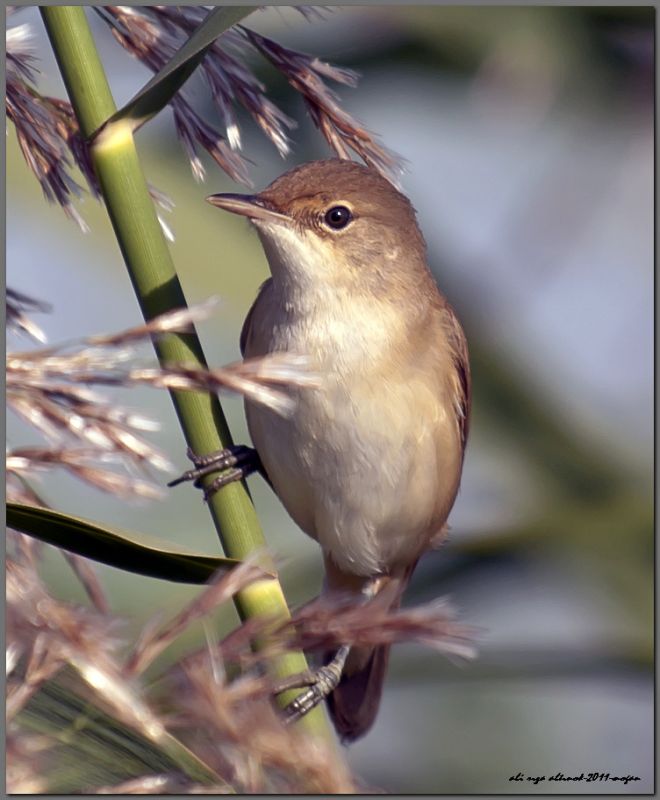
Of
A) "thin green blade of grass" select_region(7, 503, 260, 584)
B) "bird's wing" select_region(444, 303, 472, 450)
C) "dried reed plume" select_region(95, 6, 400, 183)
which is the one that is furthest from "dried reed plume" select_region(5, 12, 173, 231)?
"bird's wing" select_region(444, 303, 472, 450)

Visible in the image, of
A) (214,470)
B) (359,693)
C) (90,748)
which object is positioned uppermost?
(214,470)

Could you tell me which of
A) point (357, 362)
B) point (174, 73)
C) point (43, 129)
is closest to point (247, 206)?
point (357, 362)

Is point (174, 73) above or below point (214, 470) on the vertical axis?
above

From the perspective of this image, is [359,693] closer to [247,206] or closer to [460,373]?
[460,373]

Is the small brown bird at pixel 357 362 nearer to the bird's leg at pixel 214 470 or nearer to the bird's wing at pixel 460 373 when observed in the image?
the bird's wing at pixel 460 373

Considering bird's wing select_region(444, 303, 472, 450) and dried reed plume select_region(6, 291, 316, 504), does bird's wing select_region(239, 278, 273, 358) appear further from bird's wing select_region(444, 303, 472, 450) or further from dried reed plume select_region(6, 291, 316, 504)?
dried reed plume select_region(6, 291, 316, 504)

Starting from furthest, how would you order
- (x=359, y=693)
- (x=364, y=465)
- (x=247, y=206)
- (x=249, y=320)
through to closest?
(x=359, y=693)
(x=249, y=320)
(x=364, y=465)
(x=247, y=206)

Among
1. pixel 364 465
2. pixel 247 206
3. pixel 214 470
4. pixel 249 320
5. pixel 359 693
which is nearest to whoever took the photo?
pixel 214 470

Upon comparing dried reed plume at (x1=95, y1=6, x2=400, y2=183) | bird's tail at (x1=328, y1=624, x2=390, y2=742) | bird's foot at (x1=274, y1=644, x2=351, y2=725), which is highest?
dried reed plume at (x1=95, y1=6, x2=400, y2=183)
